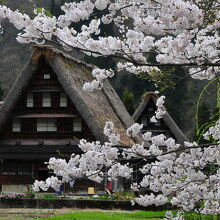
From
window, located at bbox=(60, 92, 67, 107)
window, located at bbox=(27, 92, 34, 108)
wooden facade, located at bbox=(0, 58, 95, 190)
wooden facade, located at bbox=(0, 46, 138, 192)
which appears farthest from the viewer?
window, located at bbox=(27, 92, 34, 108)

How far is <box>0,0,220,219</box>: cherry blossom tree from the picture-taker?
18.5 feet

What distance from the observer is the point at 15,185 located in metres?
26.9

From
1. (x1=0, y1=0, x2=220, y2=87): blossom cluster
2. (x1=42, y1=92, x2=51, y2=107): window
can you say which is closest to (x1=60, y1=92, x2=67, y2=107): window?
(x1=42, y1=92, x2=51, y2=107): window

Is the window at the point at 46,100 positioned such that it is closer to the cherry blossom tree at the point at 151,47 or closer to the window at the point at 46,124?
the window at the point at 46,124

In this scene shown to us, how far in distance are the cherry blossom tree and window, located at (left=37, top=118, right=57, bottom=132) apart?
61.2 ft

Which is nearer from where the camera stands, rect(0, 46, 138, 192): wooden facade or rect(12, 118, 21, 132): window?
rect(0, 46, 138, 192): wooden facade

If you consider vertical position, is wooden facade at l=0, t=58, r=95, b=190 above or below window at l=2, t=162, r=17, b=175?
above

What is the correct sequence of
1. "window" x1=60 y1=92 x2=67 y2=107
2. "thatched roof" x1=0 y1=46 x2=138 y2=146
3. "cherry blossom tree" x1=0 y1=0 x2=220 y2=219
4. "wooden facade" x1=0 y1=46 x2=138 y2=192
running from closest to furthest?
"cherry blossom tree" x1=0 y1=0 x2=220 y2=219
"thatched roof" x1=0 y1=46 x2=138 y2=146
"wooden facade" x1=0 y1=46 x2=138 y2=192
"window" x1=60 y1=92 x2=67 y2=107

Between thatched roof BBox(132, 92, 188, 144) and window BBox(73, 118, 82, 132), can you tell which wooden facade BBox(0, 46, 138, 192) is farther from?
thatched roof BBox(132, 92, 188, 144)

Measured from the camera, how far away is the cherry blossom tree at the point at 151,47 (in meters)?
5.64

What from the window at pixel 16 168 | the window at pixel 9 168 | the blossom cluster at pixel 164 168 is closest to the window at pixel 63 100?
the window at pixel 16 168

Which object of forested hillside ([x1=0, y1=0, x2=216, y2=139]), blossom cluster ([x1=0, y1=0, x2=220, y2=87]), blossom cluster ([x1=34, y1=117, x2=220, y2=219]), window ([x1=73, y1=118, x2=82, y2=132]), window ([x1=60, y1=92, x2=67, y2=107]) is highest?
forested hillside ([x1=0, y1=0, x2=216, y2=139])

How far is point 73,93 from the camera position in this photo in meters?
24.9

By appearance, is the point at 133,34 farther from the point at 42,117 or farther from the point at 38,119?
the point at 38,119
